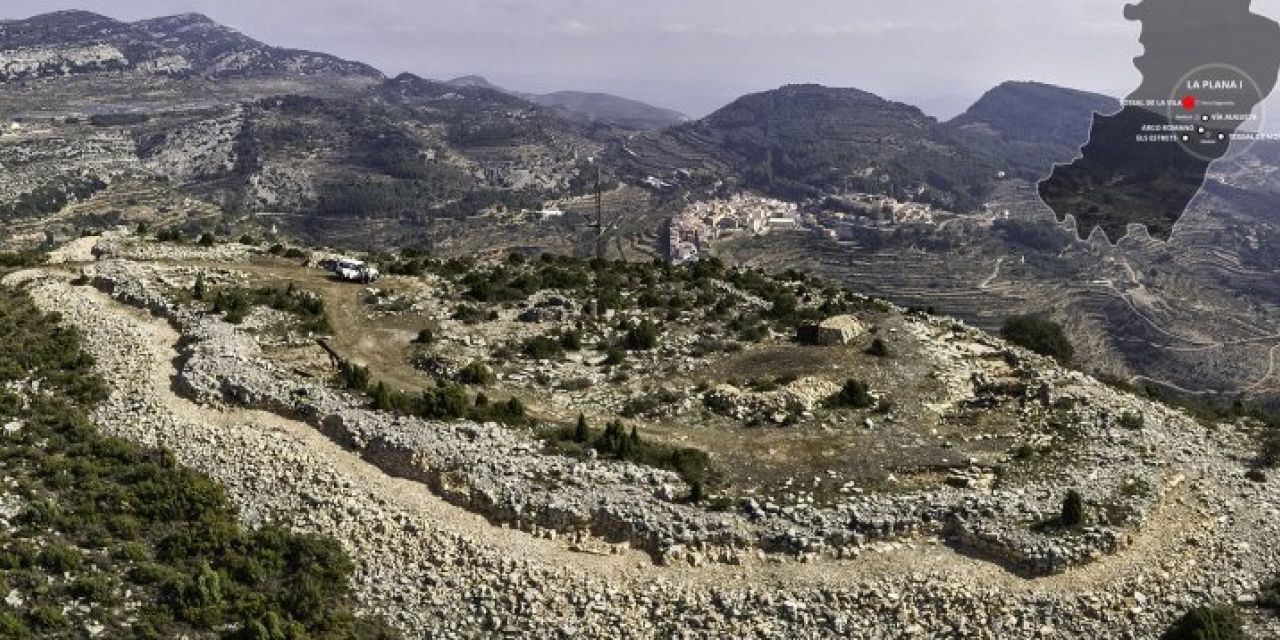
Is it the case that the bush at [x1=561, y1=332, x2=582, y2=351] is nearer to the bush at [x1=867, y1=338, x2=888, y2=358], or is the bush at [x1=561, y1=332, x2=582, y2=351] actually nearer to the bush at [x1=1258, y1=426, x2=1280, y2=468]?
the bush at [x1=867, y1=338, x2=888, y2=358]

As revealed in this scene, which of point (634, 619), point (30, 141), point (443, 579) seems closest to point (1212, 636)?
point (634, 619)

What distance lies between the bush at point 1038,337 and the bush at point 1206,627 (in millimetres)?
24562

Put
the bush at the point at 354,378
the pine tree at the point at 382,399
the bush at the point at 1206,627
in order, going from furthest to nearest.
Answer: the bush at the point at 354,378, the pine tree at the point at 382,399, the bush at the point at 1206,627

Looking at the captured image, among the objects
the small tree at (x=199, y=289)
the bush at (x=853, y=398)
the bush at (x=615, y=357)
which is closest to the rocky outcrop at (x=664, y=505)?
the bush at (x=853, y=398)

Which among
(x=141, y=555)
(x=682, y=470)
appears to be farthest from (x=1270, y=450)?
(x=141, y=555)

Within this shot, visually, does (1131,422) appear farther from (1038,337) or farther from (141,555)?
(141,555)

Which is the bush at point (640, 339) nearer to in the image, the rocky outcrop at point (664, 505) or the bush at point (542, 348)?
the bush at point (542, 348)

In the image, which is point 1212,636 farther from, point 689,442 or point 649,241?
point 649,241

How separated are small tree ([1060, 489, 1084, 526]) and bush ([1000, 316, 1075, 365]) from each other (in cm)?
2225

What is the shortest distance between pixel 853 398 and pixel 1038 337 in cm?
2014

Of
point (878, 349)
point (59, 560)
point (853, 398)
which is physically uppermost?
point (878, 349)

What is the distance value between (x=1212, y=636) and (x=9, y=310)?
151 ft

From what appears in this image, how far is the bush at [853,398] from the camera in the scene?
31.4m

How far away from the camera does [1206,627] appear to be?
19969mm
